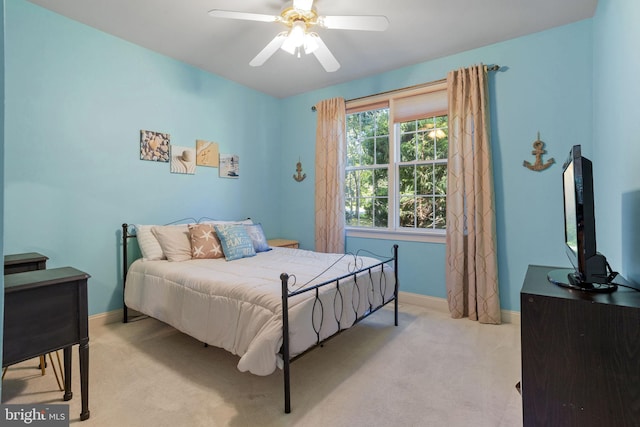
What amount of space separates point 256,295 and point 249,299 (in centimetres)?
5

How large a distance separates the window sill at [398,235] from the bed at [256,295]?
2.47 feet

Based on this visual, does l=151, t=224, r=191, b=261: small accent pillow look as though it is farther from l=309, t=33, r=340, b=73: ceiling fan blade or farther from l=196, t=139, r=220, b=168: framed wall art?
l=309, t=33, r=340, b=73: ceiling fan blade

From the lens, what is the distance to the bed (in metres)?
1.74

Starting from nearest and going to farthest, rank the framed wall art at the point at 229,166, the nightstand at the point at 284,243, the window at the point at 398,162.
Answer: the window at the point at 398,162 → the framed wall art at the point at 229,166 → the nightstand at the point at 284,243

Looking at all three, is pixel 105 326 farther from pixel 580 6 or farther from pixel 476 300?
pixel 580 6

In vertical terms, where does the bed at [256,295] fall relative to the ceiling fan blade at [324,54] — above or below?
below

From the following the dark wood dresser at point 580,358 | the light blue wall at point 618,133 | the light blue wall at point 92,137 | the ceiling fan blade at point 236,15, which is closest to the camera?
the dark wood dresser at point 580,358

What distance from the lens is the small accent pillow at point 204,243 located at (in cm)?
293

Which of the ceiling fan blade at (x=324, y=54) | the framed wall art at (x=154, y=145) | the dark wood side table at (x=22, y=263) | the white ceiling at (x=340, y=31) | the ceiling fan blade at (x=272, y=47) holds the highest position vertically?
the white ceiling at (x=340, y=31)

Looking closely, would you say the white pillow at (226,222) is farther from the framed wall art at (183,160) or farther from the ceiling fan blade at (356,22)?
the ceiling fan blade at (356,22)

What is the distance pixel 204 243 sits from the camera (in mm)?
2967

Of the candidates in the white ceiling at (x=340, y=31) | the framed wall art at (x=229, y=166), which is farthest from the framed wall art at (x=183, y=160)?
the white ceiling at (x=340, y=31)

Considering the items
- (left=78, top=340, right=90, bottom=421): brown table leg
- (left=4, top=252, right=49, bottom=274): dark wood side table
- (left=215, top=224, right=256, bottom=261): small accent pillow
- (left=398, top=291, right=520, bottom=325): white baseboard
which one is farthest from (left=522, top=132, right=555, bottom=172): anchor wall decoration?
(left=4, top=252, right=49, bottom=274): dark wood side table

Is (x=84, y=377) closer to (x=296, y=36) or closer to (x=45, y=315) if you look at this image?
(x=45, y=315)
